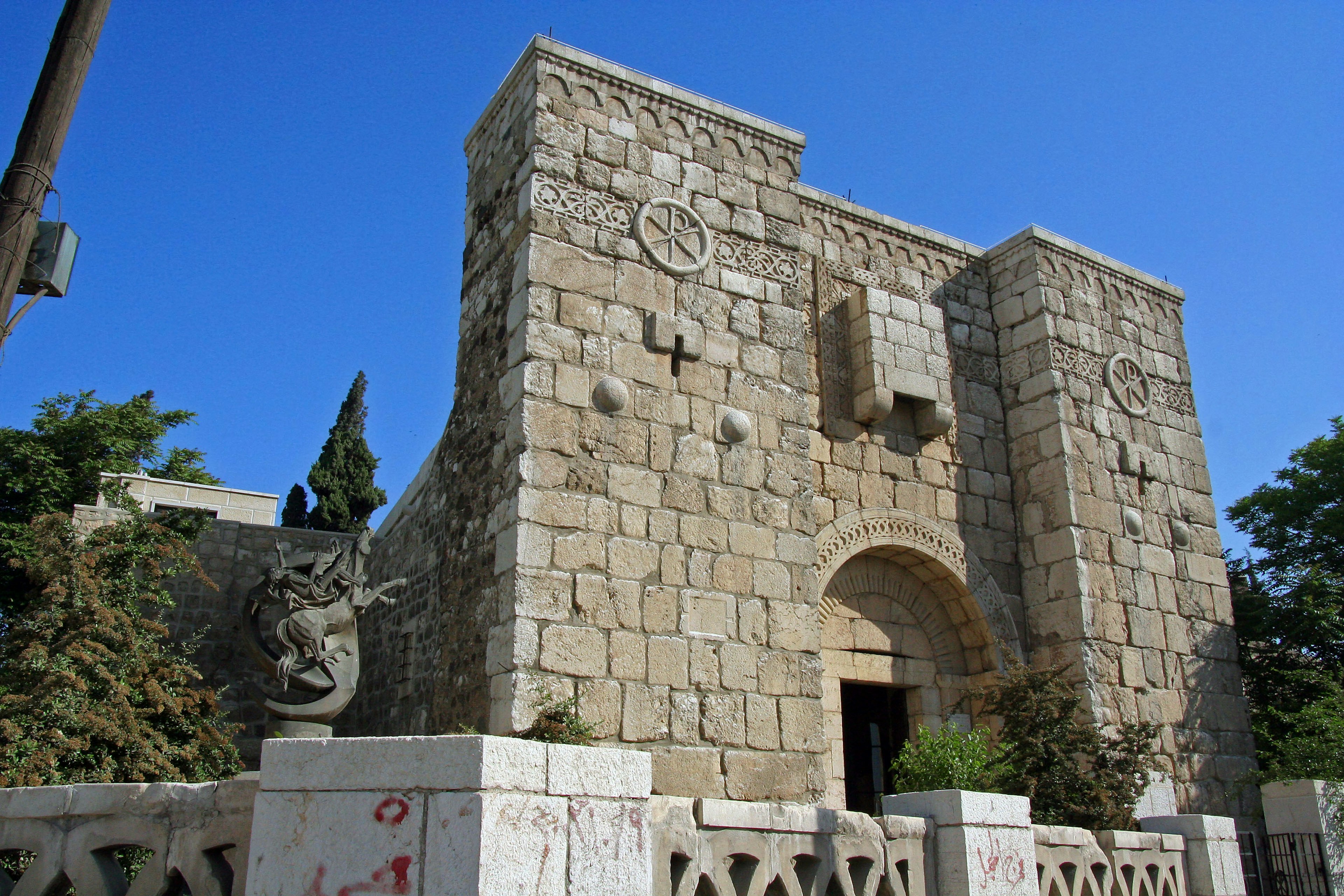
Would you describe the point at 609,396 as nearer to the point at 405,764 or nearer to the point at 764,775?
the point at 764,775

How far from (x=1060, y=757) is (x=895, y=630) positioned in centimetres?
208

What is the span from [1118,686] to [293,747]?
25.1 ft

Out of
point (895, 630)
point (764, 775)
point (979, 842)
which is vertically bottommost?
point (979, 842)

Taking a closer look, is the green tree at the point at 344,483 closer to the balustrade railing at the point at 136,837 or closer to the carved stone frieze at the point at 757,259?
the carved stone frieze at the point at 757,259

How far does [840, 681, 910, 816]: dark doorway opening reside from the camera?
890 cm

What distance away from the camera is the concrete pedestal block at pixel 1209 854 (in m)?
6.42

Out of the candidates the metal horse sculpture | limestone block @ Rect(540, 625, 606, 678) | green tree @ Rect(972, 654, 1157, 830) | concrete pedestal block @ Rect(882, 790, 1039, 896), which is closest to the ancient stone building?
limestone block @ Rect(540, 625, 606, 678)

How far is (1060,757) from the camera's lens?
24.0ft

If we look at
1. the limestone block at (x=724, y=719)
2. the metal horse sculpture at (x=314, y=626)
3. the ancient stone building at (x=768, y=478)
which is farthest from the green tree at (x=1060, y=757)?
the metal horse sculpture at (x=314, y=626)

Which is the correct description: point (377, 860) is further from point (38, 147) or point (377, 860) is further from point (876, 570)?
point (876, 570)

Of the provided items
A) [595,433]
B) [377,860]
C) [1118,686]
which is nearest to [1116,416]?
[1118,686]

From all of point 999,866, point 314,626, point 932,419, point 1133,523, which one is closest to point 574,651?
point 314,626

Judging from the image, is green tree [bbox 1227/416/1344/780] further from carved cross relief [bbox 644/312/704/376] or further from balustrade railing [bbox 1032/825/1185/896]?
carved cross relief [bbox 644/312/704/376]

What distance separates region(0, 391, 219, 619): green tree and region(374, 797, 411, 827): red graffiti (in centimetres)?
1667
